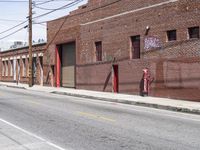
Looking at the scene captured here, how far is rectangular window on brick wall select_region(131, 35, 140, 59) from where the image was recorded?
28919 millimetres

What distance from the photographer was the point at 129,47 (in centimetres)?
2952

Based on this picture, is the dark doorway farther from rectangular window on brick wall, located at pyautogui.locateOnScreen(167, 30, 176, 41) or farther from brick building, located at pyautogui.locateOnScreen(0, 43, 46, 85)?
rectangular window on brick wall, located at pyautogui.locateOnScreen(167, 30, 176, 41)

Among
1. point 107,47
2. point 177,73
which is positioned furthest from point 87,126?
point 107,47

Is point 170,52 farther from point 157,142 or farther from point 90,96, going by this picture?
point 157,142

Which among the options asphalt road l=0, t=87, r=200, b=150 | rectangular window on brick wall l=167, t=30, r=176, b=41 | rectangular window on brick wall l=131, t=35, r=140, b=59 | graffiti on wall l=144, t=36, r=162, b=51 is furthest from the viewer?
rectangular window on brick wall l=131, t=35, r=140, b=59

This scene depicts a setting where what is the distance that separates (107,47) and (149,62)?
5818mm

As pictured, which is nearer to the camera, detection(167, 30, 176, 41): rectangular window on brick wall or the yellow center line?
the yellow center line

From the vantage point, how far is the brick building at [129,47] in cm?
2400

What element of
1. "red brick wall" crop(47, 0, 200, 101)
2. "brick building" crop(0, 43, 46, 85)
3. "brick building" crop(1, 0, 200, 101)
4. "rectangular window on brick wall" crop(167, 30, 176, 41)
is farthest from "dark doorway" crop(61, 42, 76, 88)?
"rectangular window on brick wall" crop(167, 30, 176, 41)

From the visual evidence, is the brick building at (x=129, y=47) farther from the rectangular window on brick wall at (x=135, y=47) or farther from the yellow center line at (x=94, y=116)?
the yellow center line at (x=94, y=116)

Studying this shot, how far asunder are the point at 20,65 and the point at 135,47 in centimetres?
2795

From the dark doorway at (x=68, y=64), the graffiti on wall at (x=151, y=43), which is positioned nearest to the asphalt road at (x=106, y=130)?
the graffiti on wall at (x=151, y=43)

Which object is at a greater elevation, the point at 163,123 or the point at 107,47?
the point at 107,47

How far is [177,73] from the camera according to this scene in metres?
24.5
